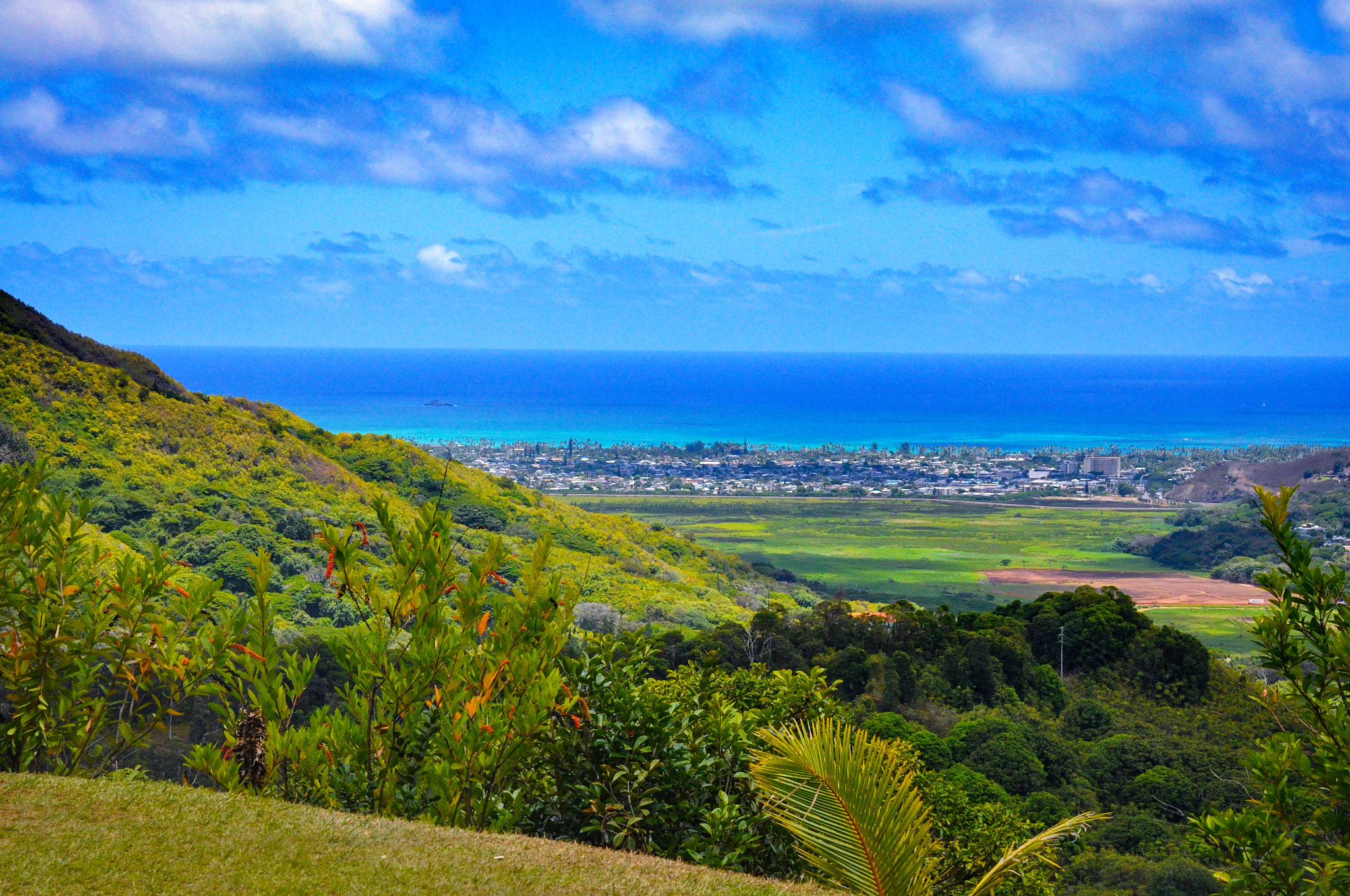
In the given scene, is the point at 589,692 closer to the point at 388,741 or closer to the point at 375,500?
the point at 388,741

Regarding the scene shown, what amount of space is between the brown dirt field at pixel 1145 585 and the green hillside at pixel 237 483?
18.1 meters

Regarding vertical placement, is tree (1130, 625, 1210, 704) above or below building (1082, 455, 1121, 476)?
below

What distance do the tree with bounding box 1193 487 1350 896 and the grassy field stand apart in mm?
42825

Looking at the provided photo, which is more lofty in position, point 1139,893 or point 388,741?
point 388,741

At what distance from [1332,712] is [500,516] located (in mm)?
36526

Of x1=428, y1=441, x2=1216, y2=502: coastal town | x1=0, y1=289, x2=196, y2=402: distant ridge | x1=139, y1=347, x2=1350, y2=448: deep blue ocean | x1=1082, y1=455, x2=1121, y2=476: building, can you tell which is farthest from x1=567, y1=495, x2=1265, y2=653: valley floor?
x1=139, y1=347, x2=1350, y2=448: deep blue ocean

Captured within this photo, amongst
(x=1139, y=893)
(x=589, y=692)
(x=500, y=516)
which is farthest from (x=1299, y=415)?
(x=589, y=692)

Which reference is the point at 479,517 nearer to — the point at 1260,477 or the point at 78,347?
the point at 78,347

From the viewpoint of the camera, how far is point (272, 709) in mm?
5906

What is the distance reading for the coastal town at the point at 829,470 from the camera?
293 feet

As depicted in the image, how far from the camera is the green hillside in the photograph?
29.5 m

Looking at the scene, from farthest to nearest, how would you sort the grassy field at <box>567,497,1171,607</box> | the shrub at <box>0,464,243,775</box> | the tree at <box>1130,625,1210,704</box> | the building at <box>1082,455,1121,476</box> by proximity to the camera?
the building at <box>1082,455,1121,476</box>, the grassy field at <box>567,497,1171,607</box>, the tree at <box>1130,625,1210,704</box>, the shrub at <box>0,464,243,775</box>

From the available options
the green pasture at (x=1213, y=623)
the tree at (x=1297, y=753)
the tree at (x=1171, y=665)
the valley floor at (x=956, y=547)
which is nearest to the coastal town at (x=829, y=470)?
the valley floor at (x=956, y=547)

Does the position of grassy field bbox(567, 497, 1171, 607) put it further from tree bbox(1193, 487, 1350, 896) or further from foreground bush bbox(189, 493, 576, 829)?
tree bbox(1193, 487, 1350, 896)
